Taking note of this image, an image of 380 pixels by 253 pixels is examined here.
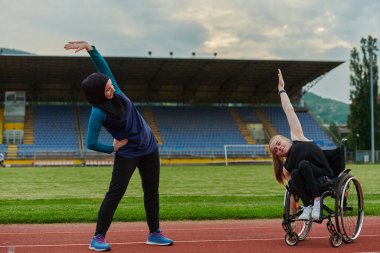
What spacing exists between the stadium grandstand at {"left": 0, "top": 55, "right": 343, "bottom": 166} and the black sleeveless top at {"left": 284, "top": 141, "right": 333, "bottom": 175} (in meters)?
37.3

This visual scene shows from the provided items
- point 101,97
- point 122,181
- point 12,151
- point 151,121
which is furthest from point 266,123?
point 101,97

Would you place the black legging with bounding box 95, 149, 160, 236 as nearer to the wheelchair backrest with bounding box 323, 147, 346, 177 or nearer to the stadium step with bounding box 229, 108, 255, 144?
the wheelchair backrest with bounding box 323, 147, 346, 177

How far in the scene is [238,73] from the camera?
49.8 meters

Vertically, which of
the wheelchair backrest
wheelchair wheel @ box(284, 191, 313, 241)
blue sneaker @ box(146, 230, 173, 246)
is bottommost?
blue sneaker @ box(146, 230, 173, 246)

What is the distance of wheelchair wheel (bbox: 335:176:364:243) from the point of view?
597cm

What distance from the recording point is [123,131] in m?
5.98

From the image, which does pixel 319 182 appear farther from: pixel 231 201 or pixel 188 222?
pixel 231 201

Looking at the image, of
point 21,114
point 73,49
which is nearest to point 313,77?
point 21,114

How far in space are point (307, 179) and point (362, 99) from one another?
54.8 meters

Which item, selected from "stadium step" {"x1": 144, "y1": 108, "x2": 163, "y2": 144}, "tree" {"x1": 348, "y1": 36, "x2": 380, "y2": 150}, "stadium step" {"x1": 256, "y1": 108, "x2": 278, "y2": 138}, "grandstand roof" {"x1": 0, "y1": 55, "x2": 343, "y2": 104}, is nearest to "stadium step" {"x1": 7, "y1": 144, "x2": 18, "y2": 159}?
"grandstand roof" {"x1": 0, "y1": 55, "x2": 343, "y2": 104}

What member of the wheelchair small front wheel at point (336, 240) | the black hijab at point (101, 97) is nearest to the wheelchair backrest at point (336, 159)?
the wheelchair small front wheel at point (336, 240)

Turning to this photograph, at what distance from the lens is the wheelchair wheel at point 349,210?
5.97m

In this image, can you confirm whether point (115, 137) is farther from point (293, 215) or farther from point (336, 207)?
point (336, 207)

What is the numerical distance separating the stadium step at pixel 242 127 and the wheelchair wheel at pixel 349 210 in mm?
43635
